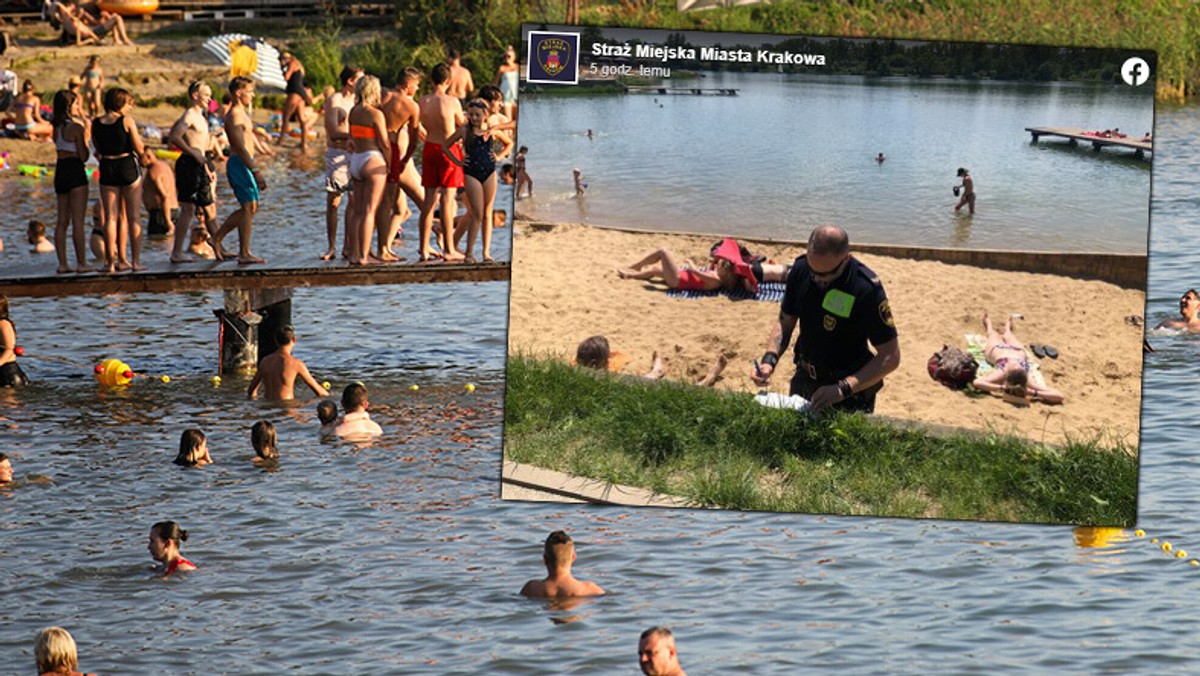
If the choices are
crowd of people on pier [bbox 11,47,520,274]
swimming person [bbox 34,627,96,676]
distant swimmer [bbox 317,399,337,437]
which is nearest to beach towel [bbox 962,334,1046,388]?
swimming person [bbox 34,627,96,676]

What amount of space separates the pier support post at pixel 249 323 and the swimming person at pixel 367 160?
70.0 inches

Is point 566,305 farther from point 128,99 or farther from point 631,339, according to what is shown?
point 128,99

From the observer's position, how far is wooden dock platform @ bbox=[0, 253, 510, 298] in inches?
712

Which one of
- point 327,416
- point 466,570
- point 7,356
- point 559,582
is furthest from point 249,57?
point 559,582

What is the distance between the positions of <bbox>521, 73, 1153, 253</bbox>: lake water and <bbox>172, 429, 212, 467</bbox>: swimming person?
5851 mm

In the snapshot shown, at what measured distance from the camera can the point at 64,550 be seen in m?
14.1

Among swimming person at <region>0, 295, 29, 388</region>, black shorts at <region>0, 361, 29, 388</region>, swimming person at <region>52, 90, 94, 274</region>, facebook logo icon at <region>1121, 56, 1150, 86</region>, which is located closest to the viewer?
facebook logo icon at <region>1121, 56, 1150, 86</region>

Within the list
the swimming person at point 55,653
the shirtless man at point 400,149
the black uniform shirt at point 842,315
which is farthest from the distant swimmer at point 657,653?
the shirtless man at point 400,149

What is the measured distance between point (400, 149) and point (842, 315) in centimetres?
720

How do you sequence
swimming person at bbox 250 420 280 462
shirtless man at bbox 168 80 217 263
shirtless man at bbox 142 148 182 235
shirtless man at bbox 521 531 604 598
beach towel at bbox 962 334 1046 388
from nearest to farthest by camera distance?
beach towel at bbox 962 334 1046 388
shirtless man at bbox 521 531 604 598
swimming person at bbox 250 420 280 462
shirtless man at bbox 168 80 217 263
shirtless man at bbox 142 148 182 235

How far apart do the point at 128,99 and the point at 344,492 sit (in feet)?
13.9

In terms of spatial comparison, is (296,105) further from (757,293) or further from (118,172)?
(757,293)

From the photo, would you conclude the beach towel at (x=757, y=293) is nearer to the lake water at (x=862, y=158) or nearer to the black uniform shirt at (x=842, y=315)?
the black uniform shirt at (x=842, y=315)

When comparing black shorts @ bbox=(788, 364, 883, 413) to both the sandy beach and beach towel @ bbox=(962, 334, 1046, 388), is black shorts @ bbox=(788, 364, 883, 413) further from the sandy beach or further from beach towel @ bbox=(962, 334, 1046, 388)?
beach towel @ bbox=(962, 334, 1046, 388)
